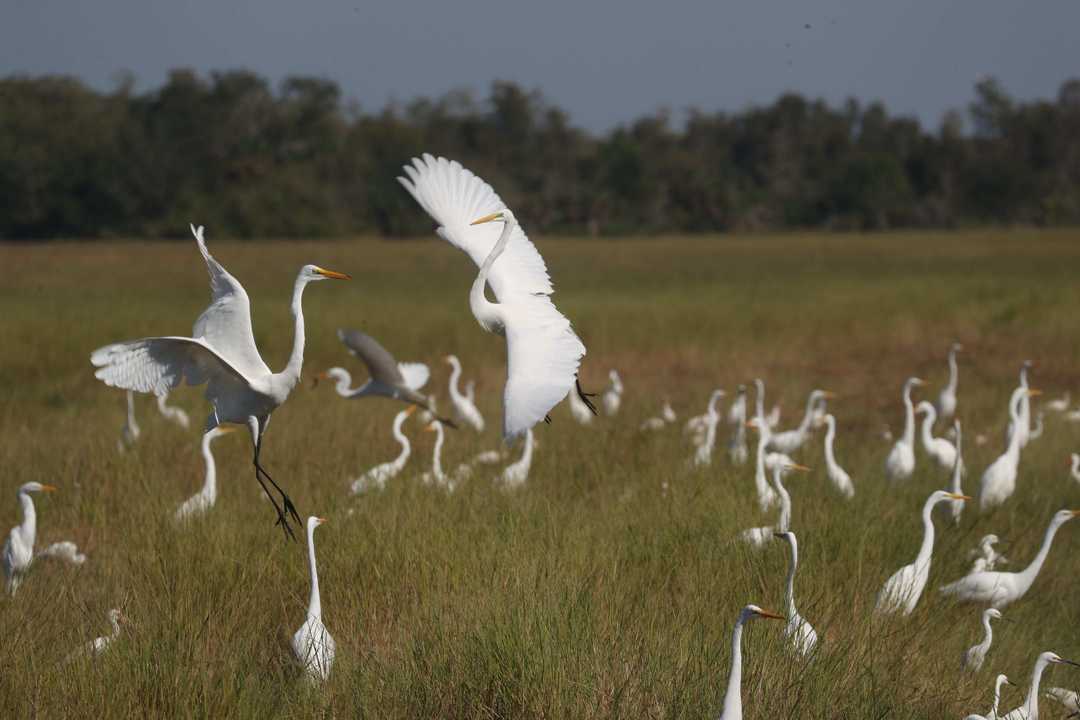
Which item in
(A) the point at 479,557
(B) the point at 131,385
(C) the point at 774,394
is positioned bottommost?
(C) the point at 774,394

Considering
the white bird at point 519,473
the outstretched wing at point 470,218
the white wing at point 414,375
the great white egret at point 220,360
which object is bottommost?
the white bird at point 519,473

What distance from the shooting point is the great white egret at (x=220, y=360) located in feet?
15.5

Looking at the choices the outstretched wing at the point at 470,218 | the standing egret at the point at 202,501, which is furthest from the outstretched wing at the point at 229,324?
the outstretched wing at the point at 470,218

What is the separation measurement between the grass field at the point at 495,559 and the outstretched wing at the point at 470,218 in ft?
3.67

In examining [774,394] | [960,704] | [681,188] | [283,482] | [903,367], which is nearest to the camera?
[960,704]

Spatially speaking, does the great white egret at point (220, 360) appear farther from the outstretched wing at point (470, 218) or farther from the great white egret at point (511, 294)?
the outstretched wing at point (470, 218)

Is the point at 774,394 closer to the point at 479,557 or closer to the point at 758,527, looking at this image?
the point at 758,527

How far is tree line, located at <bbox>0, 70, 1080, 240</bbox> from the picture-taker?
35.5 m

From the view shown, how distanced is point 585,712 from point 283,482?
394 cm

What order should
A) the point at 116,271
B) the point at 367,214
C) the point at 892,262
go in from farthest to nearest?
the point at 367,214
the point at 892,262
the point at 116,271

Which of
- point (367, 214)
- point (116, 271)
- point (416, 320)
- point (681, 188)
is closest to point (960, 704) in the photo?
point (416, 320)

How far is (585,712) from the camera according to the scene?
12.9ft

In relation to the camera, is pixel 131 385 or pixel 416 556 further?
pixel 416 556

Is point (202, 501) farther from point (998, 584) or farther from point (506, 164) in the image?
point (506, 164)
